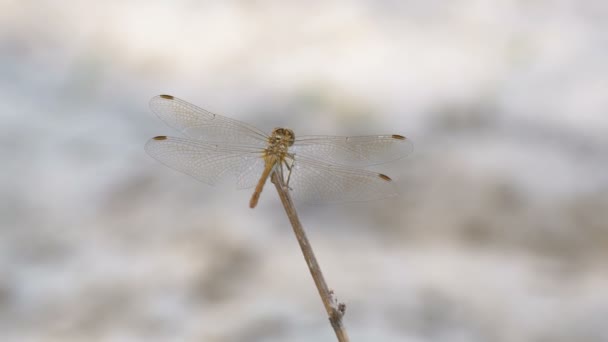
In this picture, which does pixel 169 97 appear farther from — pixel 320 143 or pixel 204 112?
pixel 320 143

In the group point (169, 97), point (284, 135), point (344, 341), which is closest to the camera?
point (344, 341)

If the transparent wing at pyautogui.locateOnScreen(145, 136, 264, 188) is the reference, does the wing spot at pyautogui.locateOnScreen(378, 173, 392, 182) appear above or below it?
below

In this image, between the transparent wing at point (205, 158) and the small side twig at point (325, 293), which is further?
the transparent wing at point (205, 158)

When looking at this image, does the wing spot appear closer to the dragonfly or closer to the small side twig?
the dragonfly

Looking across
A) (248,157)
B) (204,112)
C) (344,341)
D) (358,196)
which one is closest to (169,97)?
(204,112)

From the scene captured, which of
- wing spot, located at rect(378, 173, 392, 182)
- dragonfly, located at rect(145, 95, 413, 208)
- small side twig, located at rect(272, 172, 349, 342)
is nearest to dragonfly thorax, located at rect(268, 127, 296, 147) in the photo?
dragonfly, located at rect(145, 95, 413, 208)

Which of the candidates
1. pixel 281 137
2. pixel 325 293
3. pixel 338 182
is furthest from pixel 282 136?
pixel 325 293

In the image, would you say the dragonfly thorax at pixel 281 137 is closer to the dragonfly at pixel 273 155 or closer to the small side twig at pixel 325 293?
the dragonfly at pixel 273 155

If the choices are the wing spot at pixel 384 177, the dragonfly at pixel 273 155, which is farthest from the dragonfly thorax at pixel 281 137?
the wing spot at pixel 384 177
